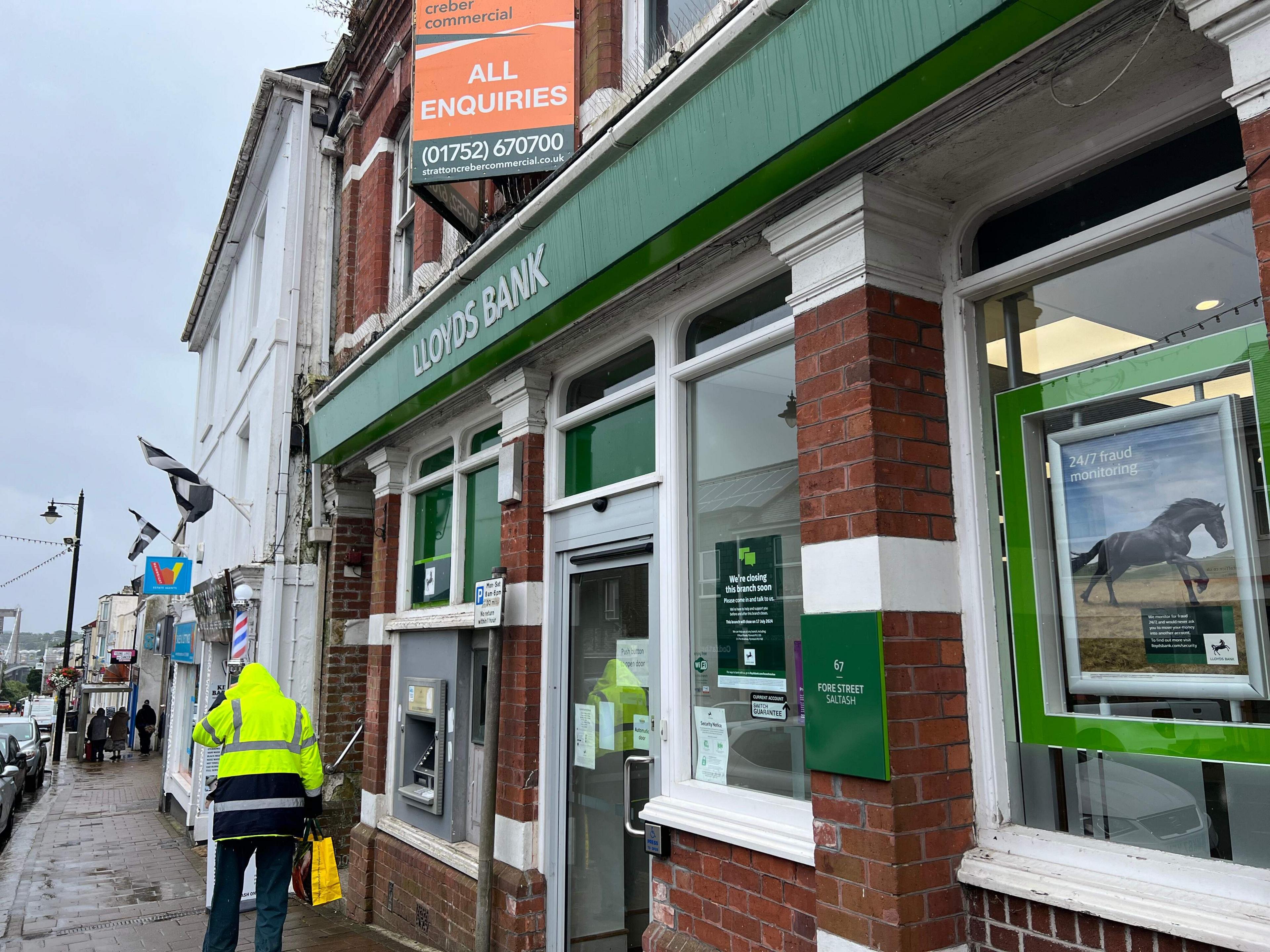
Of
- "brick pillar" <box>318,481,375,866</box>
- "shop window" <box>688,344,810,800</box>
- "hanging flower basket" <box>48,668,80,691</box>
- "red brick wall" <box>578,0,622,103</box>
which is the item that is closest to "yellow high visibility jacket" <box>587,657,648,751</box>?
"shop window" <box>688,344,810,800</box>

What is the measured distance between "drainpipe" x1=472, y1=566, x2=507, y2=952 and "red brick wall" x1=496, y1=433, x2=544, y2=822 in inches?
5.3

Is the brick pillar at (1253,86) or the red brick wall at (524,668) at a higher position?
the brick pillar at (1253,86)

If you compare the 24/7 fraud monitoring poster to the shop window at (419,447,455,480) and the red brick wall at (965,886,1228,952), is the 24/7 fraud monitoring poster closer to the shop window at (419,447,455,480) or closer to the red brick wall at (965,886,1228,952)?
the red brick wall at (965,886,1228,952)

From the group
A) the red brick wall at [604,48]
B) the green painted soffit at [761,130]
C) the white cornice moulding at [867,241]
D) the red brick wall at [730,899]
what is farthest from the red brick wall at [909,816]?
the red brick wall at [604,48]

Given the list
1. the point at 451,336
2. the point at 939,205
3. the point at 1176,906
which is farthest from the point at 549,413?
the point at 1176,906

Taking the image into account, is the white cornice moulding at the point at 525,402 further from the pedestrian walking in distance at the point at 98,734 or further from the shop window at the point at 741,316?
the pedestrian walking in distance at the point at 98,734

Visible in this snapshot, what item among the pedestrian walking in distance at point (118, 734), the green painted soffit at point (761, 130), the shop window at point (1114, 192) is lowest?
the pedestrian walking in distance at point (118, 734)

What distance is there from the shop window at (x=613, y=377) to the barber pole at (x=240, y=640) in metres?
3.97

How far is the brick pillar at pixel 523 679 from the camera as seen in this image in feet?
16.6

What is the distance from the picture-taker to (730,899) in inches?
145

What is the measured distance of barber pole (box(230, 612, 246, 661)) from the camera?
776cm

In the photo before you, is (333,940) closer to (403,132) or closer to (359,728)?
(359,728)

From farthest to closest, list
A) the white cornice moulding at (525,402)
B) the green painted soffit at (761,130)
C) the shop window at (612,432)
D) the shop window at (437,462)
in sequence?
the shop window at (437,462)
the white cornice moulding at (525,402)
the shop window at (612,432)
the green painted soffit at (761,130)

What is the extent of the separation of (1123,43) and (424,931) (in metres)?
6.11
